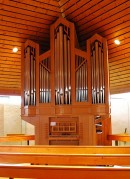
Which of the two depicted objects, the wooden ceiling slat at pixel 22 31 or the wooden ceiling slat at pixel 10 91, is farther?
the wooden ceiling slat at pixel 10 91

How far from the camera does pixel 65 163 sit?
13.9ft

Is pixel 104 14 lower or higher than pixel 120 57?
higher

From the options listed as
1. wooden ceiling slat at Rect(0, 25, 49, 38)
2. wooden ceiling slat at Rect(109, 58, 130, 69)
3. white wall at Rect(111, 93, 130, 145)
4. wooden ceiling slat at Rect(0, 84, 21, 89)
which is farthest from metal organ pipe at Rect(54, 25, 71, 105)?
white wall at Rect(111, 93, 130, 145)

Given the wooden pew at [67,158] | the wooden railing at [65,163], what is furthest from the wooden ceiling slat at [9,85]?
the wooden pew at [67,158]

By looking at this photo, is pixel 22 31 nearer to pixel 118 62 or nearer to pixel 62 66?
pixel 62 66

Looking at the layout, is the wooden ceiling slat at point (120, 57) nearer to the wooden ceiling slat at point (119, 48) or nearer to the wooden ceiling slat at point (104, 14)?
the wooden ceiling slat at point (119, 48)

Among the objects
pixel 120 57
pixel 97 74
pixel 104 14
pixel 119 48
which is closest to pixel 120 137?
pixel 97 74

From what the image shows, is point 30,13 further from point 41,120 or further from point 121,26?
point 41,120

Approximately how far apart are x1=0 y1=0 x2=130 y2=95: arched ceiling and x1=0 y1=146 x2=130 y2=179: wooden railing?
285 centimetres

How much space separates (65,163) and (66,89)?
282 centimetres

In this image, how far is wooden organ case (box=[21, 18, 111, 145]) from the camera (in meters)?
6.77

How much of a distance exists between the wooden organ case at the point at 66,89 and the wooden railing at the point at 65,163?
169 cm

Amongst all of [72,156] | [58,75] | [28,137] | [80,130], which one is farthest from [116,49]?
[72,156]

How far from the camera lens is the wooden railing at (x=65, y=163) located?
9.92ft
